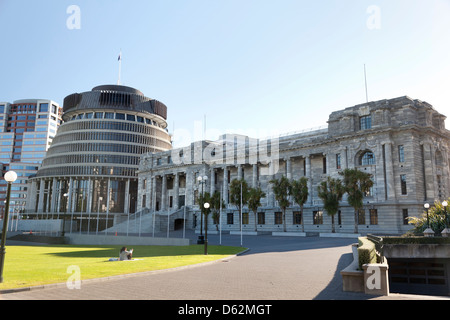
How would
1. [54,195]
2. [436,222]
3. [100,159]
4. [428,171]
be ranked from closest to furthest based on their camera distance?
[436,222] < [428,171] < [100,159] < [54,195]

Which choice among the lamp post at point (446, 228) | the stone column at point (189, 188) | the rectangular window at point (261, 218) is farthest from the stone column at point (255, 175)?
the lamp post at point (446, 228)

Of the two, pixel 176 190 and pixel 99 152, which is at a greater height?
pixel 99 152

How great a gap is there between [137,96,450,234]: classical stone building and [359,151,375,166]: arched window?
0.52 feet

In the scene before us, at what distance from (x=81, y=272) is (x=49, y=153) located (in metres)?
116

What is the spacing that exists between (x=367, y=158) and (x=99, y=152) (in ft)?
268

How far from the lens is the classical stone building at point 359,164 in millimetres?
53719

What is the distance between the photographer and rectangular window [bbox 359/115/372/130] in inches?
2314

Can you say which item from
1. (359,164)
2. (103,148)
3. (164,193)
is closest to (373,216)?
(359,164)

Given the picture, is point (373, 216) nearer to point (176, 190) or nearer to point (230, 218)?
point (230, 218)

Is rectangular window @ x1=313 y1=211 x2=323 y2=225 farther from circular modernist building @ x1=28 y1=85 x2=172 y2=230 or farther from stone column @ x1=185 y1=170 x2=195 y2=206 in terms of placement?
circular modernist building @ x1=28 y1=85 x2=172 y2=230

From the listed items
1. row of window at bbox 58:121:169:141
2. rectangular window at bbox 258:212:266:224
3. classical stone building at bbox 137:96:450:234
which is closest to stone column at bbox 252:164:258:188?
classical stone building at bbox 137:96:450:234

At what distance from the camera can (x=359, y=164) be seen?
194 feet
